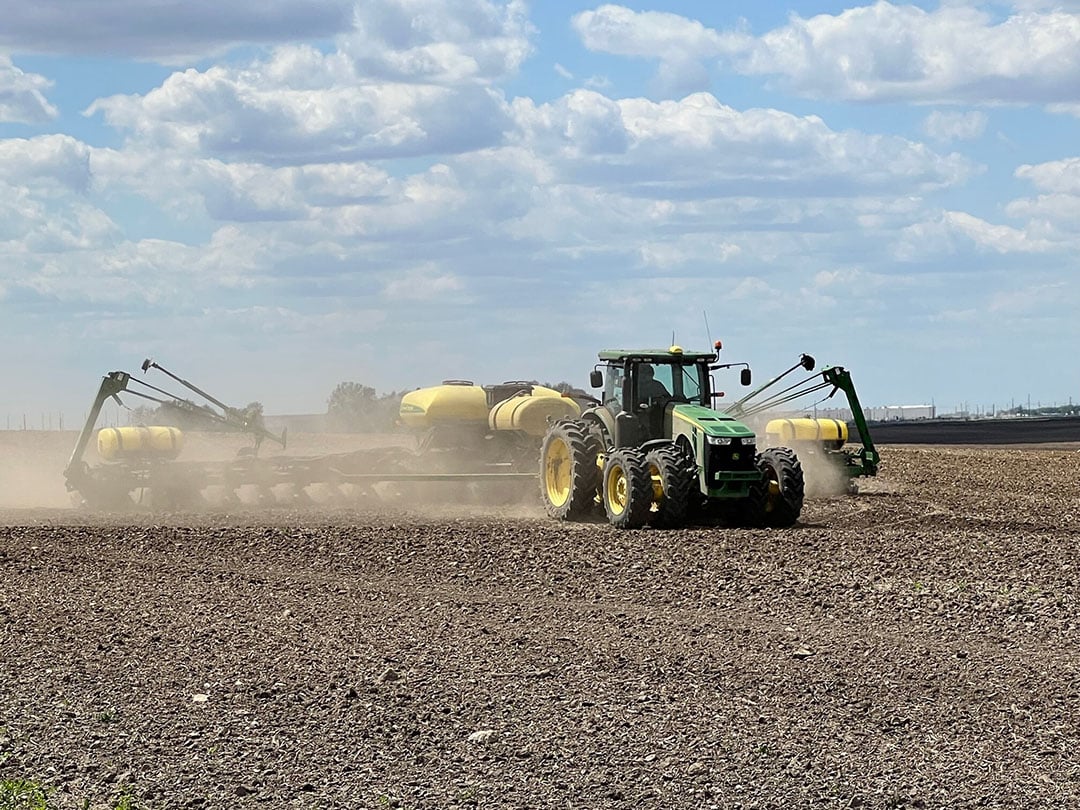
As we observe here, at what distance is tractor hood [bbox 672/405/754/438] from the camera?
18953 millimetres

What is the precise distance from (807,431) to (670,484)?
8.20 meters

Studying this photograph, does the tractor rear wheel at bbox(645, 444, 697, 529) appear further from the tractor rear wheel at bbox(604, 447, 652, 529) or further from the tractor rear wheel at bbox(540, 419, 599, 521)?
the tractor rear wheel at bbox(540, 419, 599, 521)

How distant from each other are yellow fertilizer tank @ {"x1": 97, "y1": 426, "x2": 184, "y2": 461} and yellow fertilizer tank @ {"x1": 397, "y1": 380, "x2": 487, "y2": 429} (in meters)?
3.97

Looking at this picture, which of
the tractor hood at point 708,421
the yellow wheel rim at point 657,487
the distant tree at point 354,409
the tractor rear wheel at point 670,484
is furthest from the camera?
the distant tree at point 354,409

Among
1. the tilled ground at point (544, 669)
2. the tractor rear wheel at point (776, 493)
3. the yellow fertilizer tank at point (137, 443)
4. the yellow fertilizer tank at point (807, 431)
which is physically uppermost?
the yellow fertilizer tank at point (137, 443)

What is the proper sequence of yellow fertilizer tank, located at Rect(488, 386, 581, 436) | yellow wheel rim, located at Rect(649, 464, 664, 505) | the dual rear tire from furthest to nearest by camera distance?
yellow fertilizer tank, located at Rect(488, 386, 581, 436) → yellow wheel rim, located at Rect(649, 464, 664, 505) → the dual rear tire

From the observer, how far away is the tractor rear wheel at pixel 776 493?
19.5 meters

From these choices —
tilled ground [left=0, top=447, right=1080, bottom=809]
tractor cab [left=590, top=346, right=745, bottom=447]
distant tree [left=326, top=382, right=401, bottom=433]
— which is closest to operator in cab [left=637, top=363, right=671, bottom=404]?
tractor cab [left=590, top=346, right=745, bottom=447]

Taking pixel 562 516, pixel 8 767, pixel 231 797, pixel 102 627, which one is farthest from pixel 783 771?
pixel 562 516

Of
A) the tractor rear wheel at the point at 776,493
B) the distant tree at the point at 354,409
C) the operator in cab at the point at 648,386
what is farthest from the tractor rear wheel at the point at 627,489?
the distant tree at the point at 354,409

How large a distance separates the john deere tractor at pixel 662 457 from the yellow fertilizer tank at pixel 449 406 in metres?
4.72

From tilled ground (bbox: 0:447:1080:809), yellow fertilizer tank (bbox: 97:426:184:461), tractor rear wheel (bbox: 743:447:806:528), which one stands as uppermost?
yellow fertilizer tank (bbox: 97:426:184:461)

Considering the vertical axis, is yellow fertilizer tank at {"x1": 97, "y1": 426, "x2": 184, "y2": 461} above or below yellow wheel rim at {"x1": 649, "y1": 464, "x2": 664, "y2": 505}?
above

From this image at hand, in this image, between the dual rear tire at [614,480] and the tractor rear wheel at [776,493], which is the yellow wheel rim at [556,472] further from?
the tractor rear wheel at [776,493]
